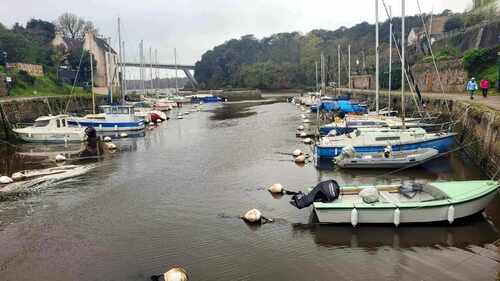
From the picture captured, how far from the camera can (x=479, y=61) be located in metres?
45.2

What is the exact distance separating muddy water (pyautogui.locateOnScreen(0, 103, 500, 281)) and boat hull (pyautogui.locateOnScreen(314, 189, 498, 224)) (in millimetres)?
324

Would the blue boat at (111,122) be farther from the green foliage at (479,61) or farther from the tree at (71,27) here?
the tree at (71,27)

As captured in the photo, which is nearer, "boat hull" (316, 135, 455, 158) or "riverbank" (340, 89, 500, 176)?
"riverbank" (340, 89, 500, 176)

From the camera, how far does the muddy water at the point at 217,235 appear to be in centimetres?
1385

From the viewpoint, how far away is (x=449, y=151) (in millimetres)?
27203

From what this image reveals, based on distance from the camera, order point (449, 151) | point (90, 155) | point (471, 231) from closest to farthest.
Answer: point (471, 231), point (449, 151), point (90, 155)

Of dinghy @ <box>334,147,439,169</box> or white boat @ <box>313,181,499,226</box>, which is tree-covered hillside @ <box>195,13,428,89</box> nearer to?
dinghy @ <box>334,147,439,169</box>

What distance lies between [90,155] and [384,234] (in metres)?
26.0

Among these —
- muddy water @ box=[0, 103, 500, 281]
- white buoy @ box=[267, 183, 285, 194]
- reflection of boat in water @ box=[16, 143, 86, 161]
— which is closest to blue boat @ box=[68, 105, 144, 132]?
reflection of boat in water @ box=[16, 143, 86, 161]

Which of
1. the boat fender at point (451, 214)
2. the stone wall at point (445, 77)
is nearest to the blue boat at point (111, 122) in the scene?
the stone wall at point (445, 77)

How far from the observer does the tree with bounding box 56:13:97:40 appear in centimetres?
10425

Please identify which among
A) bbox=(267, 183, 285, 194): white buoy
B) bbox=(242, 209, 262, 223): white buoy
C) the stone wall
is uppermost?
the stone wall

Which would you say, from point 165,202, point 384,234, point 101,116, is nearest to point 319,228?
point 384,234

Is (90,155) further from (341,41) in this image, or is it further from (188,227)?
(341,41)
